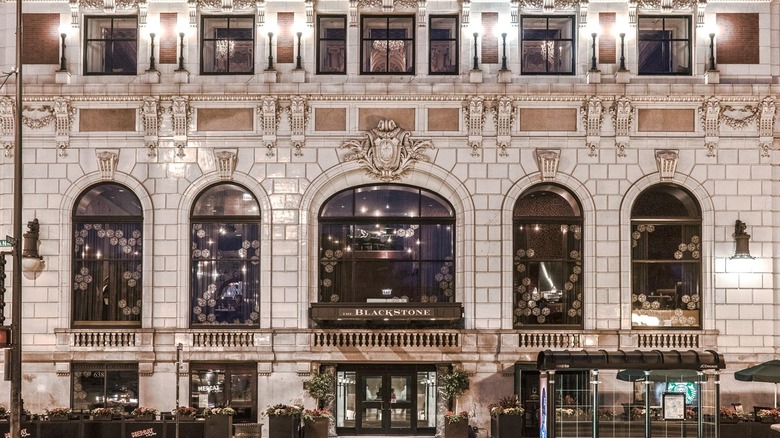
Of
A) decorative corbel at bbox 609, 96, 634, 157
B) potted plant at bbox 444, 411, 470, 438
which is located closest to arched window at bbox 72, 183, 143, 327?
potted plant at bbox 444, 411, 470, 438

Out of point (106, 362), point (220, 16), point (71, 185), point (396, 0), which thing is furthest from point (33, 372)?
point (396, 0)

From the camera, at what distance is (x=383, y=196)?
1235 inches

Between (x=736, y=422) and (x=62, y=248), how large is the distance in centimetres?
1972

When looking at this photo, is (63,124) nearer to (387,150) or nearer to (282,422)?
(387,150)

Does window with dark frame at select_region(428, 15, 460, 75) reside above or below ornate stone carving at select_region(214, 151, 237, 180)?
above

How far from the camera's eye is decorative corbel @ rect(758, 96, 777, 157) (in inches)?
1206

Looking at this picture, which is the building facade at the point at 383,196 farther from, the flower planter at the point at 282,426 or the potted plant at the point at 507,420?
the flower planter at the point at 282,426

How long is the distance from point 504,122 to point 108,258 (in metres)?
12.5

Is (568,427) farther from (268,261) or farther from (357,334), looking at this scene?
(268,261)

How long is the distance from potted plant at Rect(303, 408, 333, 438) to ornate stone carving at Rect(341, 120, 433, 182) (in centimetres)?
732

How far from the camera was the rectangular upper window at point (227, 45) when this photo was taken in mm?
31359

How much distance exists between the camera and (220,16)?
1235 inches

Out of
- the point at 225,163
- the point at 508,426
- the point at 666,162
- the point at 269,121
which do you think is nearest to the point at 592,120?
the point at 666,162

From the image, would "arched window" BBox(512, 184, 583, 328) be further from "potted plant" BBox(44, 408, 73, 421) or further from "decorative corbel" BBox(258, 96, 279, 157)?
"potted plant" BBox(44, 408, 73, 421)
